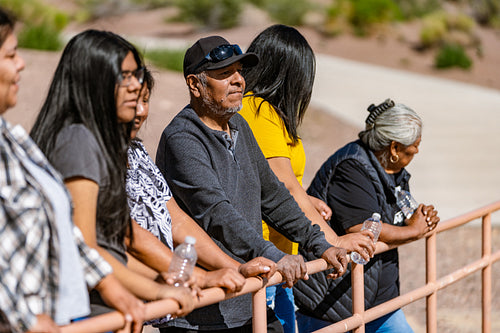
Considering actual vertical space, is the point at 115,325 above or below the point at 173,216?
below

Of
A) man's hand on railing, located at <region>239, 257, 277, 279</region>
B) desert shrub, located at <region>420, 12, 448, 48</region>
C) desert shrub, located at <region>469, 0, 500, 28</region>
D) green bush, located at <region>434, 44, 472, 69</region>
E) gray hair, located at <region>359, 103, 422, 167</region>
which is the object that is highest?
desert shrub, located at <region>469, 0, 500, 28</region>

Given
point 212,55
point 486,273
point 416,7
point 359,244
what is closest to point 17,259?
point 212,55

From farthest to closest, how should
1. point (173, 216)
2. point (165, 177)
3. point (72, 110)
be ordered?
point (165, 177) < point (173, 216) < point (72, 110)

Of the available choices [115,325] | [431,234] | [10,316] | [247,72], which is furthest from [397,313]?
[10,316]

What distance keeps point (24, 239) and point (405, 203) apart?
2.21 metres

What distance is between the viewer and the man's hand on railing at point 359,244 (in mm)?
3160

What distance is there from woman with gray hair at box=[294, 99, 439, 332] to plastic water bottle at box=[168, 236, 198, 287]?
1211 mm

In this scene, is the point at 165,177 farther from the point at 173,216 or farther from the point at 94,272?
the point at 94,272

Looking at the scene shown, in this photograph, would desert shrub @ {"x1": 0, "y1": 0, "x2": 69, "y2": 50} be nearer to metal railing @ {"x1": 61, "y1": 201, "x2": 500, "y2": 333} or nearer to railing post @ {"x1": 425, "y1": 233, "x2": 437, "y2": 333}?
metal railing @ {"x1": 61, "y1": 201, "x2": 500, "y2": 333}

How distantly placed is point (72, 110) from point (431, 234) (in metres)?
2.11

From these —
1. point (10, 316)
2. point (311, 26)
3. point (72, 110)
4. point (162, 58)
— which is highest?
point (311, 26)

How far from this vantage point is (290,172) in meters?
3.37

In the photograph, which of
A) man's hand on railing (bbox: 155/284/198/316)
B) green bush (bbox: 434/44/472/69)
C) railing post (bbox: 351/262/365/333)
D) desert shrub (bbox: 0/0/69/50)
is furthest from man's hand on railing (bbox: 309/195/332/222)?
green bush (bbox: 434/44/472/69)

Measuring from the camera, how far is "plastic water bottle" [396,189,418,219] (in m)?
3.63
